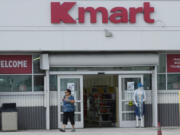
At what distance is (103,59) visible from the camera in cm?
2014

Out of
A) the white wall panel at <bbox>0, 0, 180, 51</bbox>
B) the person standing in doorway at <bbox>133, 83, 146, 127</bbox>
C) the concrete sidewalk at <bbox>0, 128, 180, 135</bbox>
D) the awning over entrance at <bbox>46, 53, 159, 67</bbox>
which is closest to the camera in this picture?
the concrete sidewalk at <bbox>0, 128, 180, 135</bbox>

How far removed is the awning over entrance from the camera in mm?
19953

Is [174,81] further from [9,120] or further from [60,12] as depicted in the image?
[9,120]

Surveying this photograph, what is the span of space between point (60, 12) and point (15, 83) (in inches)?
134

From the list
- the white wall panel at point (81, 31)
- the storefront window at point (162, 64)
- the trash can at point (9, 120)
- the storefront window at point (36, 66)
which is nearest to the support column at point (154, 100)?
the storefront window at point (162, 64)

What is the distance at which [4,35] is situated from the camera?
19406 mm

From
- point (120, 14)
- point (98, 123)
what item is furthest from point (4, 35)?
point (98, 123)

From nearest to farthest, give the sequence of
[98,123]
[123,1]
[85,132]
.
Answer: [85,132], [123,1], [98,123]

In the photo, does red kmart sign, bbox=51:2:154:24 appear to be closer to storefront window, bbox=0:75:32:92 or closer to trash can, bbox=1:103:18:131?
storefront window, bbox=0:75:32:92

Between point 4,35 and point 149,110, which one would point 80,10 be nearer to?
point 4,35

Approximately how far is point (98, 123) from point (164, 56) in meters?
4.40

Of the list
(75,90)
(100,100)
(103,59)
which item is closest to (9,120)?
(75,90)

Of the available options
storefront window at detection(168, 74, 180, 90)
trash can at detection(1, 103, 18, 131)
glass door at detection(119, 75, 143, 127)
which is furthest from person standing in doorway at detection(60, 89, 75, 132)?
storefront window at detection(168, 74, 180, 90)

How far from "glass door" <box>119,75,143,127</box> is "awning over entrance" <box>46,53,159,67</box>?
0.77 m
